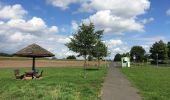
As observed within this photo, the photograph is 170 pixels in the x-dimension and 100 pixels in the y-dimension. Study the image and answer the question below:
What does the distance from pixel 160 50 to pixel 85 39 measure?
Result: 10779 centimetres

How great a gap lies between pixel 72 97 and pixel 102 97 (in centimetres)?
140

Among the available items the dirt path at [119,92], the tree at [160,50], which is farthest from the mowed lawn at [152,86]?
the tree at [160,50]

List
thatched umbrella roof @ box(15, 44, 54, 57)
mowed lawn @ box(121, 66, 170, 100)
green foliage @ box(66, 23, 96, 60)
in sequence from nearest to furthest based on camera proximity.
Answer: mowed lawn @ box(121, 66, 170, 100), thatched umbrella roof @ box(15, 44, 54, 57), green foliage @ box(66, 23, 96, 60)

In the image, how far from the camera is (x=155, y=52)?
472ft

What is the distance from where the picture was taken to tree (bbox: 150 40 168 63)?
141m

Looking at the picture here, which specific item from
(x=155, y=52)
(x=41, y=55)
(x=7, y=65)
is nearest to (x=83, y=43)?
(x=41, y=55)

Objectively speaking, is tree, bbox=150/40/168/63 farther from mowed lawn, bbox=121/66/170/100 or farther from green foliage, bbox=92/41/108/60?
mowed lawn, bbox=121/66/170/100

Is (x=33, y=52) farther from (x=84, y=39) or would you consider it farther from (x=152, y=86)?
(x=152, y=86)

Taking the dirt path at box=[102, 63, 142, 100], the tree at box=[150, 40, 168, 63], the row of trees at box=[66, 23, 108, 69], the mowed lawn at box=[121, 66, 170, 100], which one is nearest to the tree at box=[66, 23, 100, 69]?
the row of trees at box=[66, 23, 108, 69]

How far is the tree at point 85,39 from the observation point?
37.1 metres

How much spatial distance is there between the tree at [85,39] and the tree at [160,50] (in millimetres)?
105522

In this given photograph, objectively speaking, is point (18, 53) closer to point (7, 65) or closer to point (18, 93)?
point (18, 93)

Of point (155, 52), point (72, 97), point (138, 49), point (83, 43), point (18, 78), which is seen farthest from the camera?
point (138, 49)

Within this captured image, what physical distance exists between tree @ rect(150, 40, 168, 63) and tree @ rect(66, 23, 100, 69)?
106 metres
